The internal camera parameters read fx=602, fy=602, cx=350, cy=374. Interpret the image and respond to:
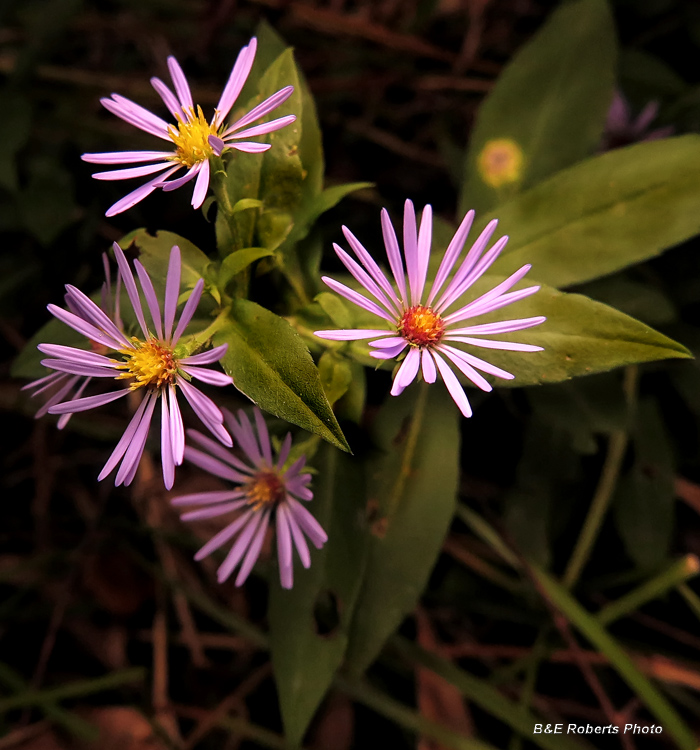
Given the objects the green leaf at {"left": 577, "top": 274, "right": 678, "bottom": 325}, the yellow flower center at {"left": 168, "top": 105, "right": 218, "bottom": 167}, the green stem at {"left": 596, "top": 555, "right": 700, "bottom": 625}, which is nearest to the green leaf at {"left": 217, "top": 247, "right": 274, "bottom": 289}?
the yellow flower center at {"left": 168, "top": 105, "right": 218, "bottom": 167}

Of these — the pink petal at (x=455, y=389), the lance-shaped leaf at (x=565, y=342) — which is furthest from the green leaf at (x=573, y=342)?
the pink petal at (x=455, y=389)

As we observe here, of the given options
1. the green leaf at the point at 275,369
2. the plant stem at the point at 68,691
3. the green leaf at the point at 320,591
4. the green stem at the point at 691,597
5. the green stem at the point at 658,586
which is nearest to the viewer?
the green leaf at the point at 275,369

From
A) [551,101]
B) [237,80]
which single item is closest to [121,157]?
[237,80]

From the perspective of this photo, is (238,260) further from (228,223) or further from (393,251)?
(393,251)

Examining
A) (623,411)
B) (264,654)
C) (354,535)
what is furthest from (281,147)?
(264,654)

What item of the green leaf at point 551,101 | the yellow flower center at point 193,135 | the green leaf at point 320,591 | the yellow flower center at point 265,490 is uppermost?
the green leaf at point 551,101

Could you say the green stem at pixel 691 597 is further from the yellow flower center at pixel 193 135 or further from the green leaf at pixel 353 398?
the yellow flower center at pixel 193 135
